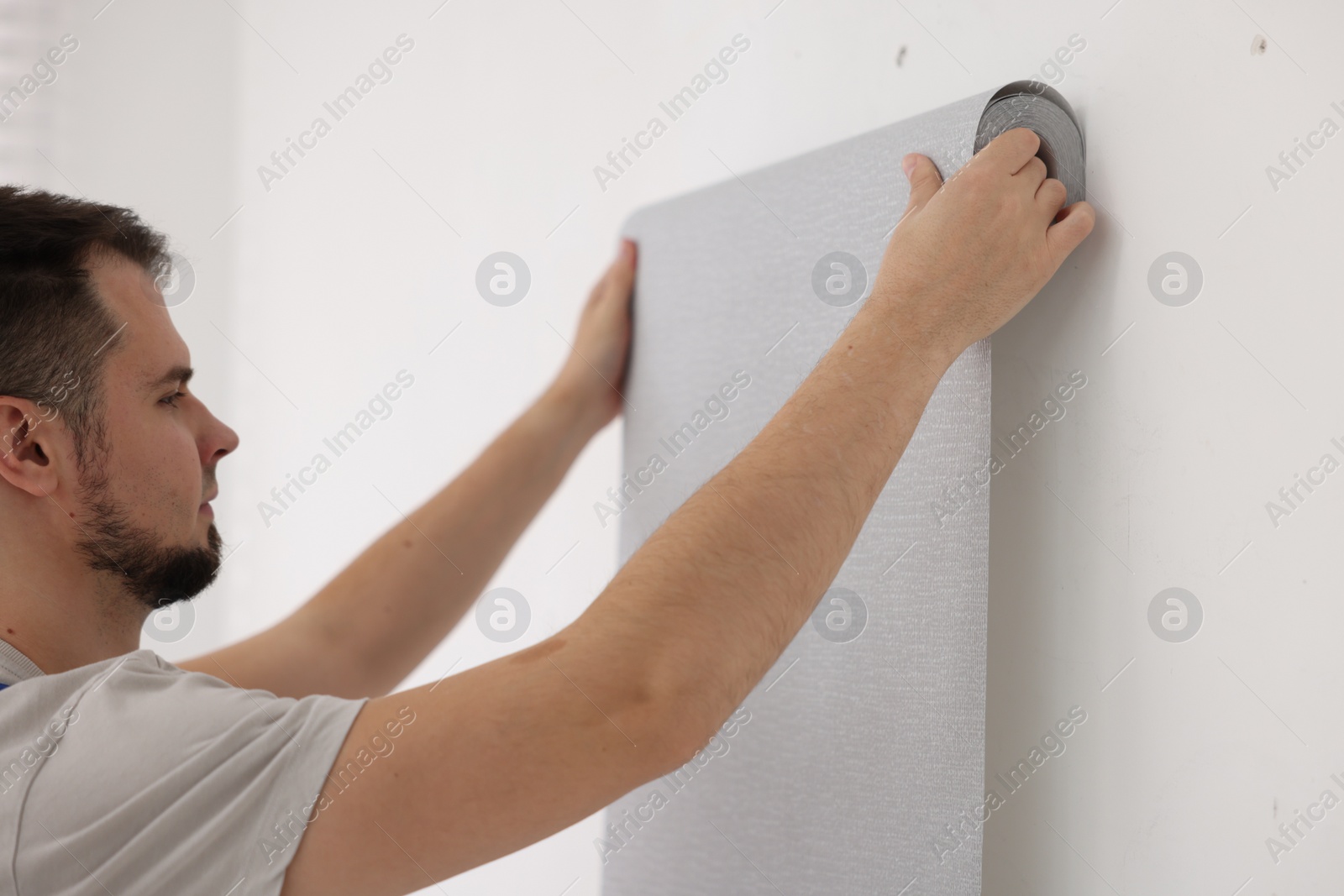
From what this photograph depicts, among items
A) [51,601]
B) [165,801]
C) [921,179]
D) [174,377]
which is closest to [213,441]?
[174,377]

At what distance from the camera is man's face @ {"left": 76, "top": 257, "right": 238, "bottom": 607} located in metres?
0.82

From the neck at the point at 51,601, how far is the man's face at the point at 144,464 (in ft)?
0.06

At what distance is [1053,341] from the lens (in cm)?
74

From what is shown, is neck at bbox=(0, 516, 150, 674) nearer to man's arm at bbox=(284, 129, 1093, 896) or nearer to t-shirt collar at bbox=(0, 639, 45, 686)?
t-shirt collar at bbox=(0, 639, 45, 686)

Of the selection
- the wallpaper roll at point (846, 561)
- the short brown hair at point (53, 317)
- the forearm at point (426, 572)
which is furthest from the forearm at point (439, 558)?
the short brown hair at point (53, 317)

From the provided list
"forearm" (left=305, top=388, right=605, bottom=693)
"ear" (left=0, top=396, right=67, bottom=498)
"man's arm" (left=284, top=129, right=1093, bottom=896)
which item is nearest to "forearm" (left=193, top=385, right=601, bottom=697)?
"forearm" (left=305, top=388, right=605, bottom=693)

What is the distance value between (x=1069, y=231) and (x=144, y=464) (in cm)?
76

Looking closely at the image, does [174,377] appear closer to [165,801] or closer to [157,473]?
[157,473]

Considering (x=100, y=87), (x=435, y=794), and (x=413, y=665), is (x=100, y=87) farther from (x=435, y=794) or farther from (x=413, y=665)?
(x=435, y=794)

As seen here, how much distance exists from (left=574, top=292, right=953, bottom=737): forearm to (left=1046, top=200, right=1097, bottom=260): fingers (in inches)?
5.1

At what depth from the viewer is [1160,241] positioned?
0.68 metres

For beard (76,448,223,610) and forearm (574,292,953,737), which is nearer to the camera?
forearm (574,292,953,737)

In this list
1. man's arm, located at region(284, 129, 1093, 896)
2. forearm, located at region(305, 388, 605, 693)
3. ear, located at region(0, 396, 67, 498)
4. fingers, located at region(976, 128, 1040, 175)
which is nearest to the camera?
man's arm, located at region(284, 129, 1093, 896)

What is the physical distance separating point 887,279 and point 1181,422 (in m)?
0.22
